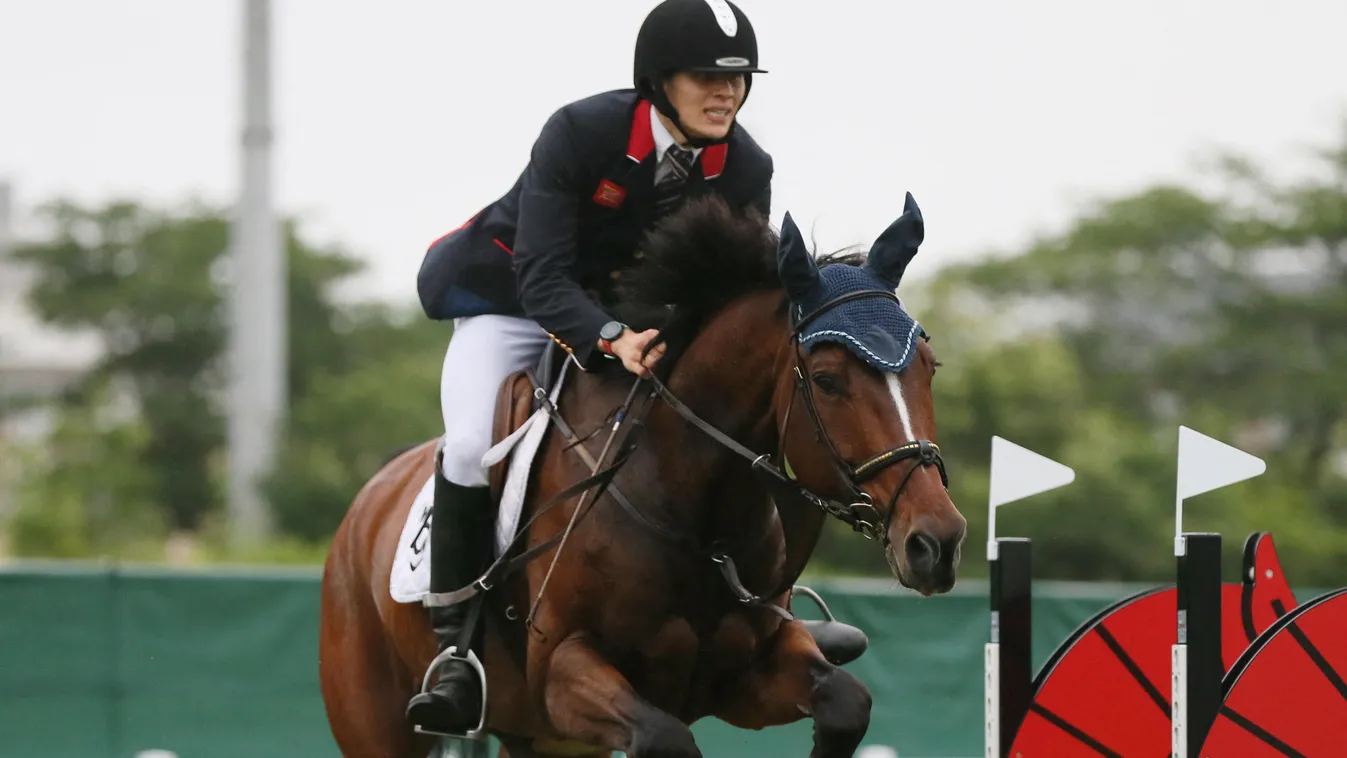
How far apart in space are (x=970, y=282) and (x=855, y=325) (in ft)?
97.8

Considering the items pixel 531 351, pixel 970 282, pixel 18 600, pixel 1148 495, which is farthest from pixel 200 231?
pixel 531 351

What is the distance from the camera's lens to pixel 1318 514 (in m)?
24.8

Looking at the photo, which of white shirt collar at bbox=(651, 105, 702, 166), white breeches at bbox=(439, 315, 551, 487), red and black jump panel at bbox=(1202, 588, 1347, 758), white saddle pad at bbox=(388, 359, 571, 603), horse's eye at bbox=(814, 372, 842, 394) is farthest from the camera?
white breeches at bbox=(439, 315, 551, 487)

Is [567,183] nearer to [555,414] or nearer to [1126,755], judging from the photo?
[555,414]

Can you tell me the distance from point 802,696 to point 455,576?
1058 millimetres

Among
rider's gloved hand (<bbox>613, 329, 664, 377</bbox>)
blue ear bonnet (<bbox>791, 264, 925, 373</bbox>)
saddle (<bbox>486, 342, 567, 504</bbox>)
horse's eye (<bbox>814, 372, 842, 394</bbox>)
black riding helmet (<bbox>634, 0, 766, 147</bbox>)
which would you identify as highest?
black riding helmet (<bbox>634, 0, 766, 147</bbox>)

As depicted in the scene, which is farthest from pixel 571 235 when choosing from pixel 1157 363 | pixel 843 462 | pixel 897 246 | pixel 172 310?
pixel 172 310

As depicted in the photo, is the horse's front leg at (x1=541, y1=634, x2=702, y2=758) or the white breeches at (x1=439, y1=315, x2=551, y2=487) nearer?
the horse's front leg at (x1=541, y1=634, x2=702, y2=758)

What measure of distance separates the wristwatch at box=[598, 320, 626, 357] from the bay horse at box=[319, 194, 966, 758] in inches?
4.4

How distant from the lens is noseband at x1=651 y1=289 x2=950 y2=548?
3.72 metres

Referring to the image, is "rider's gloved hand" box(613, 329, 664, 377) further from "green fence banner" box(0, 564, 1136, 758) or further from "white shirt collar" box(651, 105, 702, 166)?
"green fence banner" box(0, 564, 1136, 758)

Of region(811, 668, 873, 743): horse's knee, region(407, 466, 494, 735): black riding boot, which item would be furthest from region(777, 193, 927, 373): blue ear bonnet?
region(407, 466, 494, 735): black riding boot

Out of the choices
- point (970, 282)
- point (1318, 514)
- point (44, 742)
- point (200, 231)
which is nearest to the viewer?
point (44, 742)

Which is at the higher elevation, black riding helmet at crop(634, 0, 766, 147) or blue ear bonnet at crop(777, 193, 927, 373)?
black riding helmet at crop(634, 0, 766, 147)
